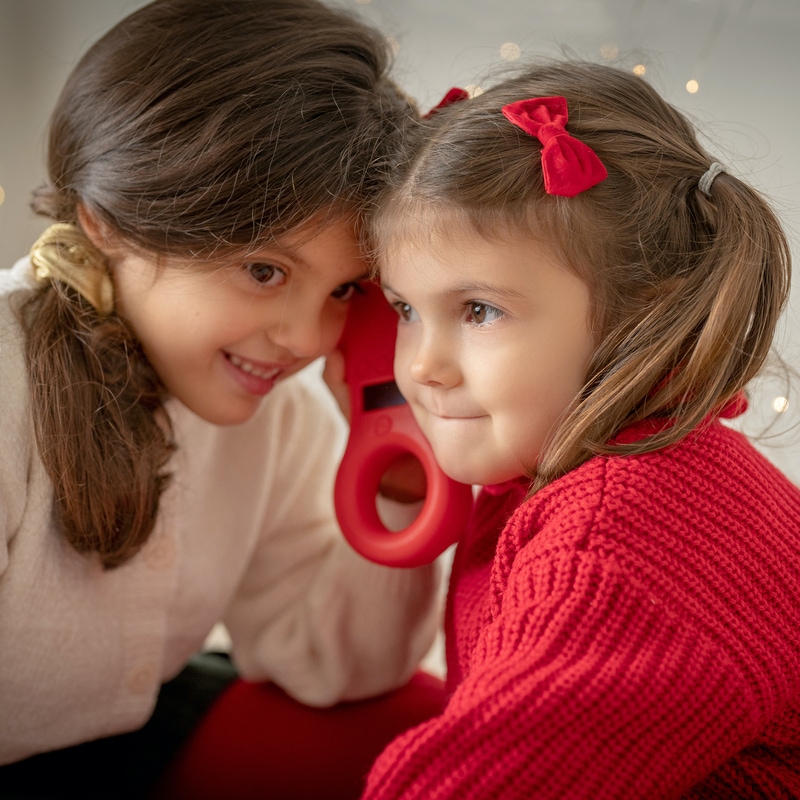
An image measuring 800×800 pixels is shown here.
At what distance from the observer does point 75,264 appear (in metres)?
0.81

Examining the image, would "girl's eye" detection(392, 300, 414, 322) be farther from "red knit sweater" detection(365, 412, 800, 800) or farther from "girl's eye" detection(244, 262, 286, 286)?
"red knit sweater" detection(365, 412, 800, 800)

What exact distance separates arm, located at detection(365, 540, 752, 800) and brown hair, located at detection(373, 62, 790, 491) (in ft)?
0.41

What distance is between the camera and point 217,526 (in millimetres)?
958

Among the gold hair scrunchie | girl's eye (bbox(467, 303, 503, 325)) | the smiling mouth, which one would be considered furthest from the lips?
girl's eye (bbox(467, 303, 503, 325))

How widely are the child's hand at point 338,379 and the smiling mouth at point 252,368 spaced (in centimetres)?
8

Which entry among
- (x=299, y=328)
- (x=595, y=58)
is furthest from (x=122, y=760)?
(x=595, y=58)

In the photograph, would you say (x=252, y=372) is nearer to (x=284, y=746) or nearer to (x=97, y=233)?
(x=97, y=233)

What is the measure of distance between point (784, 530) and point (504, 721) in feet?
0.94

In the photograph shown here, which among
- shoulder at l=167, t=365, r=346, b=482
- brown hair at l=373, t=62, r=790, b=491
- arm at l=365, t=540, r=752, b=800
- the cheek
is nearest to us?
arm at l=365, t=540, r=752, b=800

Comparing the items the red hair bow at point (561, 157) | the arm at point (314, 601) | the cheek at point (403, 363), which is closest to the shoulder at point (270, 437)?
the arm at point (314, 601)

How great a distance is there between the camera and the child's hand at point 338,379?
3.11 ft

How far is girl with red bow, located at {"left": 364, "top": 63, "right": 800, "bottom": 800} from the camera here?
0.59m

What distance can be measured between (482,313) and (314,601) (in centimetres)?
46

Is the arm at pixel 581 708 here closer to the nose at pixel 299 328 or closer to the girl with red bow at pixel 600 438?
the girl with red bow at pixel 600 438
